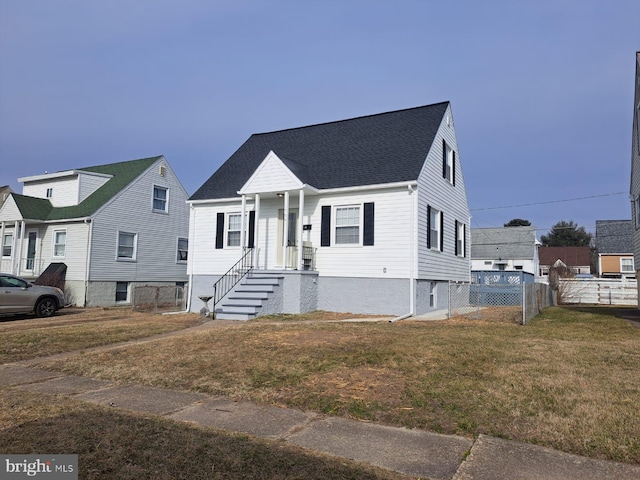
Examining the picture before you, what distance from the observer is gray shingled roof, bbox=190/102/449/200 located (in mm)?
16141

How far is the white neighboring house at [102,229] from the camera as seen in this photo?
76.2 ft

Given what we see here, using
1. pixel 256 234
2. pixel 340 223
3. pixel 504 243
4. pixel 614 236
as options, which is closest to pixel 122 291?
pixel 256 234

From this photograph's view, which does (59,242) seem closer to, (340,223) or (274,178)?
(274,178)

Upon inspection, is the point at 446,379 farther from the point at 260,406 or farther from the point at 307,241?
the point at 307,241

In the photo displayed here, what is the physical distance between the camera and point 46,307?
1709 centimetres

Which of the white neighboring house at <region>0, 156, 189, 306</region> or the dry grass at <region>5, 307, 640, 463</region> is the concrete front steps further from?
the white neighboring house at <region>0, 156, 189, 306</region>

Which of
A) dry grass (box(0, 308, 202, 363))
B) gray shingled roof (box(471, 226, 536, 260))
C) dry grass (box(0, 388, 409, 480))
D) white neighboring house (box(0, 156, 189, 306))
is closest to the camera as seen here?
dry grass (box(0, 388, 409, 480))

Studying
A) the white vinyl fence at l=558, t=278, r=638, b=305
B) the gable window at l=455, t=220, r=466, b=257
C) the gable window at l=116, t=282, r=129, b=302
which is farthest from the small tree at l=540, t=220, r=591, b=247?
the gable window at l=116, t=282, r=129, b=302

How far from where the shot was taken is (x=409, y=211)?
1516 cm

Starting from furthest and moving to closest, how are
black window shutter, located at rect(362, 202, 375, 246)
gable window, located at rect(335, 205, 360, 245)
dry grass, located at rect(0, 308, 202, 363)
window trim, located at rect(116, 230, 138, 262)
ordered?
window trim, located at rect(116, 230, 138, 262) < gable window, located at rect(335, 205, 360, 245) < black window shutter, located at rect(362, 202, 375, 246) < dry grass, located at rect(0, 308, 202, 363)

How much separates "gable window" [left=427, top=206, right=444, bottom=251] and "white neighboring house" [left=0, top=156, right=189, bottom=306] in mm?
16352

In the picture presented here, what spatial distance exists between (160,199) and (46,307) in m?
11.0

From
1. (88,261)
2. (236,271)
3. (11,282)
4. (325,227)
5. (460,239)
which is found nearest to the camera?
(11,282)

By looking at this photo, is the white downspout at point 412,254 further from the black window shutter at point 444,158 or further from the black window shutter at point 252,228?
the black window shutter at point 252,228
